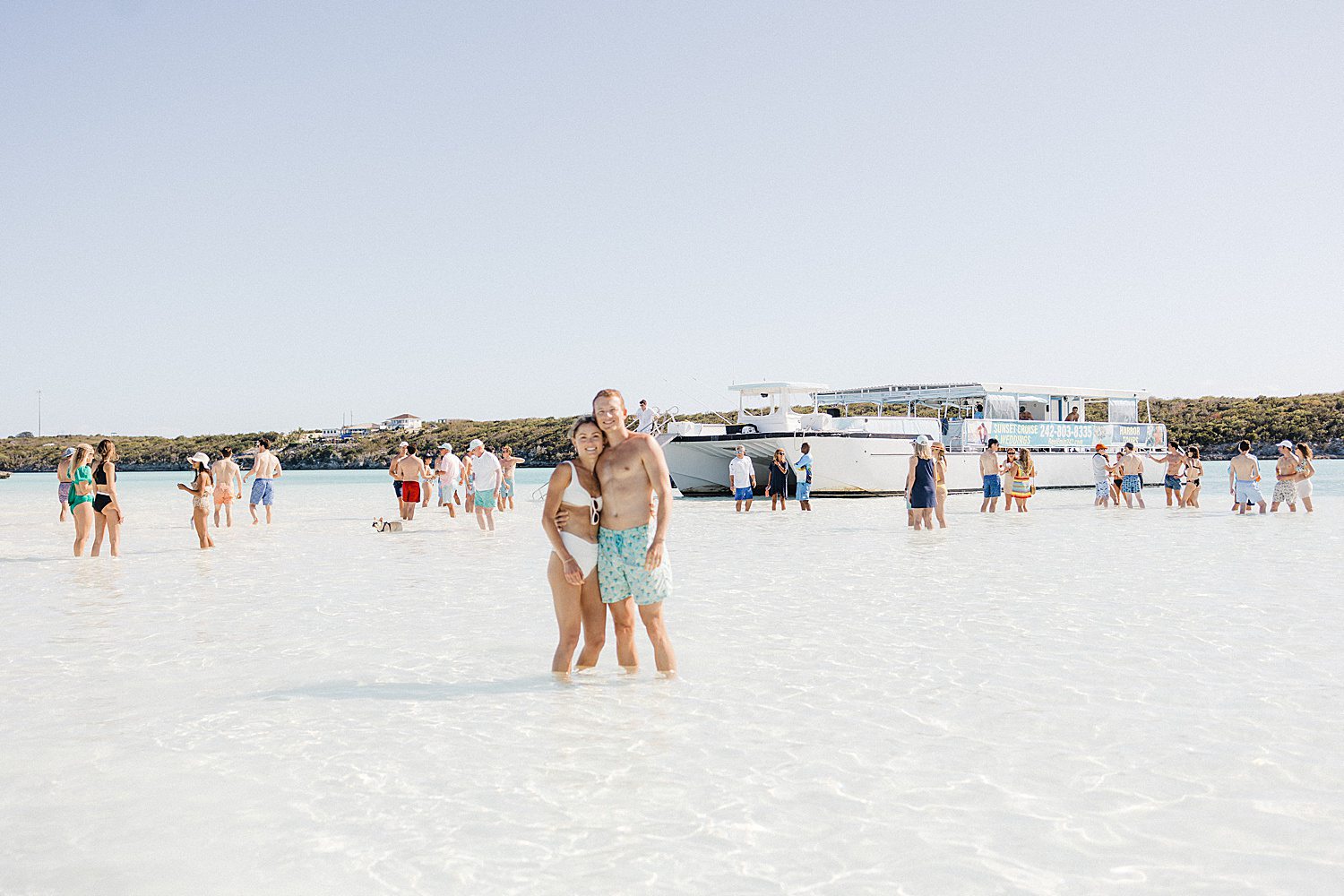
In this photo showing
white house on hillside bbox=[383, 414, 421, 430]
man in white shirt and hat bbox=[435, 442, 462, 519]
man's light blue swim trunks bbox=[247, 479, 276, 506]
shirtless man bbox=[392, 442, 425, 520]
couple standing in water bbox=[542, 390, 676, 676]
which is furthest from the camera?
white house on hillside bbox=[383, 414, 421, 430]

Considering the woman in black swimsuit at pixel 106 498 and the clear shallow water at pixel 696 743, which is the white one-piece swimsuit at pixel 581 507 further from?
the woman in black swimsuit at pixel 106 498

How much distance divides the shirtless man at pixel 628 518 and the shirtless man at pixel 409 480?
43.2 ft

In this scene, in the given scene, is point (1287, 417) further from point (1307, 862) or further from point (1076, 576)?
point (1307, 862)

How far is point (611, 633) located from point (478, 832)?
11.3 ft

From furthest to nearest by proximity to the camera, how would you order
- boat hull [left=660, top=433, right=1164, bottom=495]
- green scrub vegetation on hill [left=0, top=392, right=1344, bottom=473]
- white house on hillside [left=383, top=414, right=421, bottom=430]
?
white house on hillside [left=383, top=414, right=421, bottom=430], green scrub vegetation on hill [left=0, top=392, right=1344, bottom=473], boat hull [left=660, top=433, right=1164, bottom=495]

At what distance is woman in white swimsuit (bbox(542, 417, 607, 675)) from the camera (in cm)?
506

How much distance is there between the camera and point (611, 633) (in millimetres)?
6840

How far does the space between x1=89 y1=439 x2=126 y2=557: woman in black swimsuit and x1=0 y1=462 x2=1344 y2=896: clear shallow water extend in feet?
9.18

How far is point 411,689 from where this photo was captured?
5.41 m

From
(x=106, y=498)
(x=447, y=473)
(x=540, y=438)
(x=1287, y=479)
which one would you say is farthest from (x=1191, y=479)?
(x=540, y=438)

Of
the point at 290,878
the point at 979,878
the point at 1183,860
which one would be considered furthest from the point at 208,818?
the point at 1183,860

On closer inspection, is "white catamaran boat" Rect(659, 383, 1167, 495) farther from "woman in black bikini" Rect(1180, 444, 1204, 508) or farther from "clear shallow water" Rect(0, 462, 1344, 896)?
"clear shallow water" Rect(0, 462, 1344, 896)

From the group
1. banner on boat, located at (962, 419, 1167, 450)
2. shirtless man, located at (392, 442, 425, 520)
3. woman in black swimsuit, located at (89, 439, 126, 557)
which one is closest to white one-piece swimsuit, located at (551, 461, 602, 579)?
woman in black swimsuit, located at (89, 439, 126, 557)

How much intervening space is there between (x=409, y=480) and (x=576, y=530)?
13.3 m
